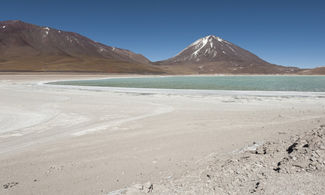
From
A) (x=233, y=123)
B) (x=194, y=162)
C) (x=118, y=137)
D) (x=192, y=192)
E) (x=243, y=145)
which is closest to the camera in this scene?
(x=192, y=192)

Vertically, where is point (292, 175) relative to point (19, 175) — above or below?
above

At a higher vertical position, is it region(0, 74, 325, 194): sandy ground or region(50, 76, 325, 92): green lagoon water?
region(50, 76, 325, 92): green lagoon water

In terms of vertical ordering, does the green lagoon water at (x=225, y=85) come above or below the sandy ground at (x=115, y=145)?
above

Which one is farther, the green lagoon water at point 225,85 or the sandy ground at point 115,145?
the green lagoon water at point 225,85

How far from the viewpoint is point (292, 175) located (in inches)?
125

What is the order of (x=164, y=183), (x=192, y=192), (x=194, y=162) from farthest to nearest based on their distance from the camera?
1. (x=194, y=162)
2. (x=164, y=183)
3. (x=192, y=192)

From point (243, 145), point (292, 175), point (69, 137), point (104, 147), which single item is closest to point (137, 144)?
point (104, 147)

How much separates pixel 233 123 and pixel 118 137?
12.5ft

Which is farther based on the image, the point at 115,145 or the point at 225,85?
the point at 225,85

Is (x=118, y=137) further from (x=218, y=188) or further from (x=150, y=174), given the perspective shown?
(x=218, y=188)

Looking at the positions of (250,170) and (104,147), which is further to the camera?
(104,147)

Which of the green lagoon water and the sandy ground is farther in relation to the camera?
the green lagoon water

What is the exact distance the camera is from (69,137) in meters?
6.07

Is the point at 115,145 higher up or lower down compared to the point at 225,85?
lower down
